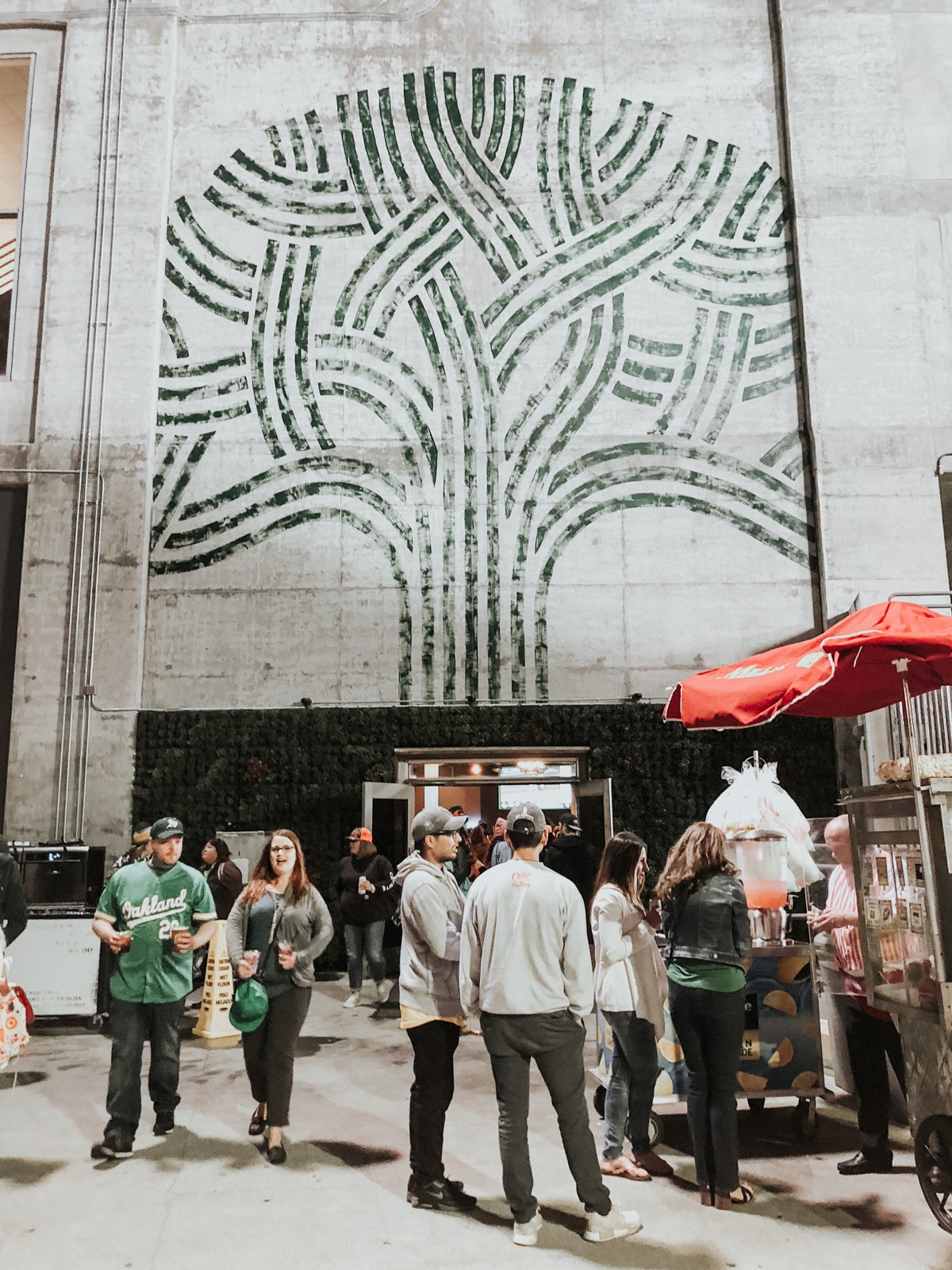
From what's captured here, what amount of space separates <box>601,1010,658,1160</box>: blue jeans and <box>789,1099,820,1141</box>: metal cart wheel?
101 centimetres

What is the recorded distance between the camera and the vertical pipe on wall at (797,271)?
460 inches

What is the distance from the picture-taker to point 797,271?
40.3 ft

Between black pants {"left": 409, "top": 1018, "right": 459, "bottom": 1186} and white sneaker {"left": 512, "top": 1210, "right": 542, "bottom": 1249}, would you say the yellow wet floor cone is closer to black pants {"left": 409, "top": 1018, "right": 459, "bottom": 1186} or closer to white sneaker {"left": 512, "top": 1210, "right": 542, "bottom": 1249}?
black pants {"left": 409, "top": 1018, "right": 459, "bottom": 1186}

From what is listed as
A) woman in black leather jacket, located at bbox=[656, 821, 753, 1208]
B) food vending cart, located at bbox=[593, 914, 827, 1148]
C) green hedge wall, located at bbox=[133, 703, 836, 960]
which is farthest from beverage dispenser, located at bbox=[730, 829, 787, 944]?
green hedge wall, located at bbox=[133, 703, 836, 960]

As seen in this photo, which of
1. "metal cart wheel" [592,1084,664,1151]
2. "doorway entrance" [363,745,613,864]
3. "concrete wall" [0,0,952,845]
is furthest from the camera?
"concrete wall" [0,0,952,845]

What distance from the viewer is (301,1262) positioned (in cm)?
378

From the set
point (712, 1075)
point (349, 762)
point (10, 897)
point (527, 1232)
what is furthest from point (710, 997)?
point (349, 762)

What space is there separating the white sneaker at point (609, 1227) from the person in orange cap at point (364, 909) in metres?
5.16

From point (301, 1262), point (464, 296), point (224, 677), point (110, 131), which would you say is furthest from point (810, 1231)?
point (110, 131)

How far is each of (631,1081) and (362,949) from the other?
500 cm

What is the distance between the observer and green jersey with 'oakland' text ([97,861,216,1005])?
204 inches

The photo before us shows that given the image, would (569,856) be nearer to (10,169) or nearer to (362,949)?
(362,949)

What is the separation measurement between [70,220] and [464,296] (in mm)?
4991

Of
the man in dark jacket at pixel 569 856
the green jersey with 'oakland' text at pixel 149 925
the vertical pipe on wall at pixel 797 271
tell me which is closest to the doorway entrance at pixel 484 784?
the man in dark jacket at pixel 569 856
